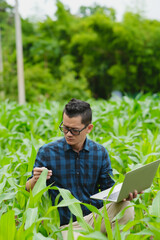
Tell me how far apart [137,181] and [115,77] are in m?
15.2

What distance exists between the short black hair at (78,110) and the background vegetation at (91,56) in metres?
11.0

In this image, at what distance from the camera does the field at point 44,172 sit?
1.37 m

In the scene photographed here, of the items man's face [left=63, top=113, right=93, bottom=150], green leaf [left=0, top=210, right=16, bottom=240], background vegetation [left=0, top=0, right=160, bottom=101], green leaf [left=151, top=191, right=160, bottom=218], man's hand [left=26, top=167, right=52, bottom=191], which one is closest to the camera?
green leaf [left=0, top=210, right=16, bottom=240]

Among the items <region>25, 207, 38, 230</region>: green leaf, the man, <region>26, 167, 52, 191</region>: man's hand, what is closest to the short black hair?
the man

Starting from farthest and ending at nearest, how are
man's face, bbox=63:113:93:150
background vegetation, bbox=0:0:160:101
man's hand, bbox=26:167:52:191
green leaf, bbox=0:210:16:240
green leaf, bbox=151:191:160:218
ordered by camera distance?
background vegetation, bbox=0:0:160:101
man's face, bbox=63:113:93:150
man's hand, bbox=26:167:52:191
green leaf, bbox=151:191:160:218
green leaf, bbox=0:210:16:240

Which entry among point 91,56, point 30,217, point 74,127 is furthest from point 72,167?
point 91,56

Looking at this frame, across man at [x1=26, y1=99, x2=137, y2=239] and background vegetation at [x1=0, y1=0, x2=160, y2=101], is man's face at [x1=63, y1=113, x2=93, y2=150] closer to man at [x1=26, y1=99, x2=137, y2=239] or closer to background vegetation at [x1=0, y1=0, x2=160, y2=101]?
man at [x1=26, y1=99, x2=137, y2=239]

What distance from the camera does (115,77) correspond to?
16516 mm

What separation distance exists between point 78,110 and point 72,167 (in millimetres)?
350

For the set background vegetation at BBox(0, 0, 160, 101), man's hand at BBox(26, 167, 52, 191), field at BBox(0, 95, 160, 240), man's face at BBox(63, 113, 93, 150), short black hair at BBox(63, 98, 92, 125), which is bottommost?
field at BBox(0, 95, 160, 240)

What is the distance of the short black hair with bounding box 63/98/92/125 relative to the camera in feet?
5.68

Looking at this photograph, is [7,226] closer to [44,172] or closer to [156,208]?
[44,172]

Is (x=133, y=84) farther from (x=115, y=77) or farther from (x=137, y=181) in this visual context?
(x=137, y=181)

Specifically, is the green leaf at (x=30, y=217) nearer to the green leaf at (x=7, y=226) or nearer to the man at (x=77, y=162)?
the green leaf at (x=7, y=226)
